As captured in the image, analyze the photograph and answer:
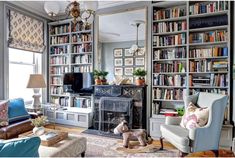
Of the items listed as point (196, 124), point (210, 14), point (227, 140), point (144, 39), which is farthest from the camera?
point (144, 39)

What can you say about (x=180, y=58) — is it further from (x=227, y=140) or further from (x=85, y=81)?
(x=85, y=81)

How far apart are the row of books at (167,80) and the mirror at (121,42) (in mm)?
375

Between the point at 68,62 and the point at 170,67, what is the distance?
2.58 meters

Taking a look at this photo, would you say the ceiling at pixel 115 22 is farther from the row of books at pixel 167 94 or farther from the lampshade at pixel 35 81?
the lampshade at pixel 35 81

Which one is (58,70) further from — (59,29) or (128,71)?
(128,71)

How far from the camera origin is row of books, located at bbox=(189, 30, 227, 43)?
Answer: 3.49 meters

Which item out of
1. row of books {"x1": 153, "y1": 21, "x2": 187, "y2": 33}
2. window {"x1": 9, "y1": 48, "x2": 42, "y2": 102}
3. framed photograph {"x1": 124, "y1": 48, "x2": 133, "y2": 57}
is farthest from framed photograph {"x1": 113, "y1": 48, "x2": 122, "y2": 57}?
window {"x1": 9, "y1": 48, "x2": 42, "y2": 102}

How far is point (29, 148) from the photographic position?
104 cm

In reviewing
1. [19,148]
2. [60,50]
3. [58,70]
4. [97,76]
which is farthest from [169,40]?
[19,148]

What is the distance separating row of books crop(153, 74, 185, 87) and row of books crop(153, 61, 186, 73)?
0.13 meters

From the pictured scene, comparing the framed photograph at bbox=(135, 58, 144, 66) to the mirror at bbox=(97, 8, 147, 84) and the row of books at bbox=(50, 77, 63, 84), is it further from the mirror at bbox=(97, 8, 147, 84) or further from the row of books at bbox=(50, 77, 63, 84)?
the row of books at bbox=(50, 77, 63, 84)

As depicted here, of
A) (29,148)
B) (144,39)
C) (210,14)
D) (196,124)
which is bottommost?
(196,124)

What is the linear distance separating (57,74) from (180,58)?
3.19 metres

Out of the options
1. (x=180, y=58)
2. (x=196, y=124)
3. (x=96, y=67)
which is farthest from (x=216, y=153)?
(x=96, y=67)
